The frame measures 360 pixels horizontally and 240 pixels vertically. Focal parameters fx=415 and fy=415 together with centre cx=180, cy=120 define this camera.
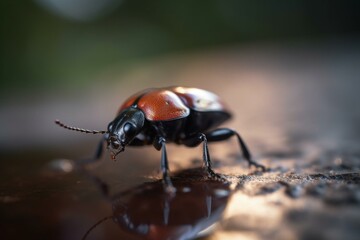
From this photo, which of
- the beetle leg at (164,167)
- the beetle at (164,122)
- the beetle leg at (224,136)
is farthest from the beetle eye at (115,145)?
the beetle leg at (224,136)

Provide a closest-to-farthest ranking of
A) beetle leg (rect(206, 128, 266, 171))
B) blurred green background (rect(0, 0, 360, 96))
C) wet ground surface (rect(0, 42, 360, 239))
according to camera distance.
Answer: wet ground surface (rect(0, 42, 360, 239))
beetle leg (rect(206, 128, 266, 171))
blurred green background (rect(0, 0, 360, 96))

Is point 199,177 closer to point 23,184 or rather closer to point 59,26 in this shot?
point 23,184

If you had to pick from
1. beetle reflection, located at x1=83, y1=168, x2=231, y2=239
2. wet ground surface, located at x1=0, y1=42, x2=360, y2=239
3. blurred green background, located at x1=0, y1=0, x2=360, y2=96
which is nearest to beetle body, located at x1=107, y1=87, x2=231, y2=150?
wet ground surface, located at x1=0, y1=42, x2=360, y2=239

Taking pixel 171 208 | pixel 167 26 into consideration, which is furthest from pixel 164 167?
pixel 167 26

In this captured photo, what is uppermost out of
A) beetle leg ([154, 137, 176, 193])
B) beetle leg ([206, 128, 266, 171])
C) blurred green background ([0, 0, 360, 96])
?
blurred green background ([0, 0, 360, 96])

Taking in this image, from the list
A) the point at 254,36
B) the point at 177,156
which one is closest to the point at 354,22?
the point at 254,36

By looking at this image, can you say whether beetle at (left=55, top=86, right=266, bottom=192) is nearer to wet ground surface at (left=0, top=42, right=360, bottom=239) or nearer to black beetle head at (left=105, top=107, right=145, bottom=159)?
black beetle head at (left=105, top=107, right=145, bottom=159)
